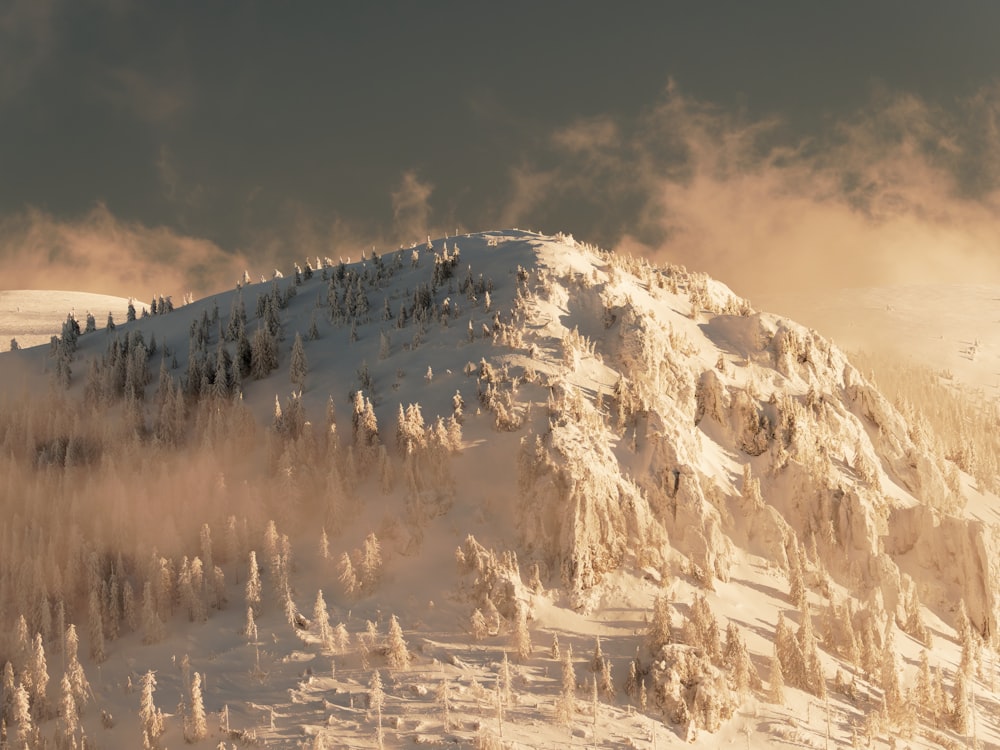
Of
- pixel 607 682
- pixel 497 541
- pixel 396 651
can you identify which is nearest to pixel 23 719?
pixel 396 651

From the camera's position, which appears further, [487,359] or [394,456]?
[487,359]

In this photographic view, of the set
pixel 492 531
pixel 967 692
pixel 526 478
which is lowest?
pixel 967 692

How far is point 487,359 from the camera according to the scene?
85.5 meters

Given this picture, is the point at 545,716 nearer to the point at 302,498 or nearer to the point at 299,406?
the point at 302,498

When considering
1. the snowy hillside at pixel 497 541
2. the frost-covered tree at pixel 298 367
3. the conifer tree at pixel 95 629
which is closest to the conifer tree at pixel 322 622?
the snowy hillside at pixel 497 541

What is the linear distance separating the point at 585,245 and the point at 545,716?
261 ft

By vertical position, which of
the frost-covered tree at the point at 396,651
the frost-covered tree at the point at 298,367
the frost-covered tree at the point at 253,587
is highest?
the frost-covered tree at the point at 298,367

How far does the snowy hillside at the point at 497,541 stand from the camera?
56281mm

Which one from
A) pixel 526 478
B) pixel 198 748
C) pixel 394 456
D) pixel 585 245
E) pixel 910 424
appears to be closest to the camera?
pixel 198 748

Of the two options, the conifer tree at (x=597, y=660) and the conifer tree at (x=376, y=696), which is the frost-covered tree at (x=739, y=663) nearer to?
the conifer tree at (x=597, y=660)

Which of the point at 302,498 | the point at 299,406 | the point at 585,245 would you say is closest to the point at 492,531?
the point at 302,498

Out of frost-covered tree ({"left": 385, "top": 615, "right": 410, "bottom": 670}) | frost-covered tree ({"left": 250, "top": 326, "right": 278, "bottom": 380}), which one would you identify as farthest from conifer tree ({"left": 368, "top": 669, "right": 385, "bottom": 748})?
frost-covered tree ({"left": 250, "top": 326, "right": 278, "bottom": 380})

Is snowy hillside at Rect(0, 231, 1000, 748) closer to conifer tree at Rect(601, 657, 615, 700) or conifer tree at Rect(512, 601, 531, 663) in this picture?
conifer tree at Rect(601, 657, 615, 700)

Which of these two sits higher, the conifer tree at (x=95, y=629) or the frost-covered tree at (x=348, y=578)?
the frost-covered tree at (x=348, y=578)
